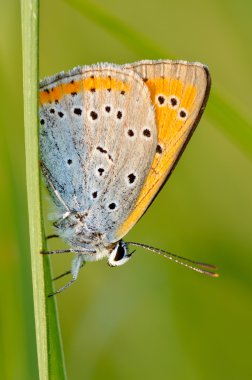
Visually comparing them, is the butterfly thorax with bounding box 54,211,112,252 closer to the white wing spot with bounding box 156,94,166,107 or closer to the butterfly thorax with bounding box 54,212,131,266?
the butterfly thorax with bounding box 54,212,131,266

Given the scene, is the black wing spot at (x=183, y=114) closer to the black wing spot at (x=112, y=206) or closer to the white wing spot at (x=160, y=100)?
the white wing spot at (x=160, y=100)

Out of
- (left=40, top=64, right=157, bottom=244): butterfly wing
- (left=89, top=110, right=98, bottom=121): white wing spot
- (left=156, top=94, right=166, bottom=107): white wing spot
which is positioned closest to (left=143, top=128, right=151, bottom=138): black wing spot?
(left=40, top=64, right=157, bottom=244): butterfly wing

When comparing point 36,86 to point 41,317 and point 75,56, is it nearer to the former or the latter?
point 41,317

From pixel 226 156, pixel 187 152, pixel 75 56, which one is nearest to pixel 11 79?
pixel 75 56

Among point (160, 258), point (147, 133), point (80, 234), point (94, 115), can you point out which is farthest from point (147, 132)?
point (160, 258)

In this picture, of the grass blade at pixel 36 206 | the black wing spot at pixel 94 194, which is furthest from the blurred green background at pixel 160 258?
the grass blade at pixel 36 206

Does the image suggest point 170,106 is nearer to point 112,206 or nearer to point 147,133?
point 147,133
